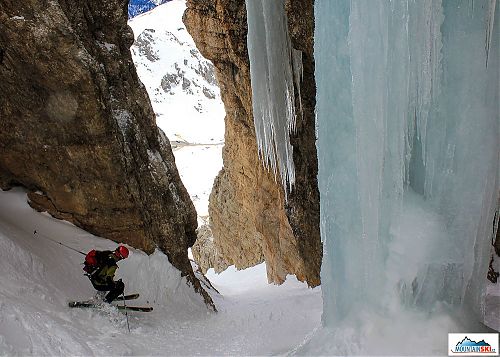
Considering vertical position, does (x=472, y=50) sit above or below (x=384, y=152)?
above

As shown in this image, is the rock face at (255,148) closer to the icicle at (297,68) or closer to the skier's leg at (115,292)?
the icicle at (297,68)

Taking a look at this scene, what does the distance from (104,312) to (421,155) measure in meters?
5.26

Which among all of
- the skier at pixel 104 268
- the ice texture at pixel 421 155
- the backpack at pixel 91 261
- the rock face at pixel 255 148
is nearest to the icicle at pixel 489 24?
the ice texture at pixel 421 155

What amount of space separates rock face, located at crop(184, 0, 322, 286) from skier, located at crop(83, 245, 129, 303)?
680 cm

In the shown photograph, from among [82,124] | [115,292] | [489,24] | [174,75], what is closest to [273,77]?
[82,124]

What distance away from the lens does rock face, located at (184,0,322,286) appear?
13.6m

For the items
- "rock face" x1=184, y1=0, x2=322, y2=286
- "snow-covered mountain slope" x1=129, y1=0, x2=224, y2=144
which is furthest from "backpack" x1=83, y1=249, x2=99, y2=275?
"snow-covered mountain slope" x1=129, y1=0, x2=224, y2=144

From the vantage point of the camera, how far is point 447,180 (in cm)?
577

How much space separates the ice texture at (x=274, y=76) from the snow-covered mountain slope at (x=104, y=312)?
3822 mm

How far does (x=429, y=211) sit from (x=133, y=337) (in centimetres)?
468

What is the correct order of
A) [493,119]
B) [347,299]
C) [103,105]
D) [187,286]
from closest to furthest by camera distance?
[493,119], [347,299], [103,105], [187,286]

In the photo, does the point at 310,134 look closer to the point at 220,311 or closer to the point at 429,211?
the point at 220,311

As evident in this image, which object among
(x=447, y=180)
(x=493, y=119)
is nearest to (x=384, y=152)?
(x=447, y=180)

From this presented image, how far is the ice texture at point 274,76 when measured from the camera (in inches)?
488
